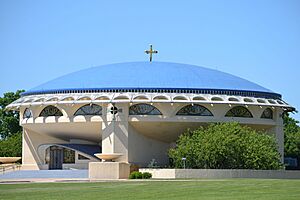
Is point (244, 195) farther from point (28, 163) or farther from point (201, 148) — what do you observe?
point (28, 163)

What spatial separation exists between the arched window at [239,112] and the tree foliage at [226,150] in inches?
241

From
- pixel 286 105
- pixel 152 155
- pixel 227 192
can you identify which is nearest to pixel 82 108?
pixel 152 155

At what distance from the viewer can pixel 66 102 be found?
213 ft

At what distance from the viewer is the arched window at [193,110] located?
65.9m

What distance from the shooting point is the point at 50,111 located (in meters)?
68.3

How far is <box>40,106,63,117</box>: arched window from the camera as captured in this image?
67750 millimetres

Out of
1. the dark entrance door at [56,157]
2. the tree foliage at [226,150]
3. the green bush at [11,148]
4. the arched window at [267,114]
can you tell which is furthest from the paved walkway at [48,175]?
the green bush at [11,148]

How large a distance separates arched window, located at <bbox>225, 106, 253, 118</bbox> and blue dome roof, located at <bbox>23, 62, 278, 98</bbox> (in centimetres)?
178

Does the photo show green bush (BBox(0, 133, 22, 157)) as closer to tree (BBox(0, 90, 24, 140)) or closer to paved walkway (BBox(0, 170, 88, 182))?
tree (BBox(0, 90, 24, 140))

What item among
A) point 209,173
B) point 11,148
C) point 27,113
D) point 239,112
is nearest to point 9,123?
point 11,148

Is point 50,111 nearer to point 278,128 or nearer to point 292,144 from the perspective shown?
point 278,128

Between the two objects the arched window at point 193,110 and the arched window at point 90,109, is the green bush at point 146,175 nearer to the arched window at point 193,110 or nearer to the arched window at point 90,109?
the arched window at point 193,110

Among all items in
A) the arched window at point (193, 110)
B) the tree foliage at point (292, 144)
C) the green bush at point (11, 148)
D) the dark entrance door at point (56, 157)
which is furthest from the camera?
the tree foliage at point (292, 144)

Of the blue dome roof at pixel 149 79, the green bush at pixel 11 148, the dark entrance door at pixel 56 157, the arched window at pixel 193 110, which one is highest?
the blue dome roof at pixel 149 79
